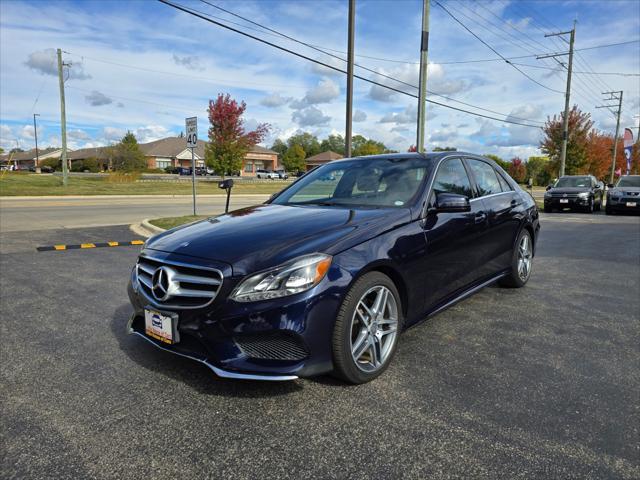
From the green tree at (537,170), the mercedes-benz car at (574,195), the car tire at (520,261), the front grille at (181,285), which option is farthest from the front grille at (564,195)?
the green tree at (537,170)

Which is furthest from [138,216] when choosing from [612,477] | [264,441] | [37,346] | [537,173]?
[537,173]

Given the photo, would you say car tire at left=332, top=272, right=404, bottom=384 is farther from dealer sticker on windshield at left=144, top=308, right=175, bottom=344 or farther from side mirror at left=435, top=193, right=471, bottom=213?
dealer sticker on windshield at left=144, top=308, right=175, bottom=344

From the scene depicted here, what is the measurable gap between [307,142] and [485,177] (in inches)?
4430

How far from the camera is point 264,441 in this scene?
2.38 m

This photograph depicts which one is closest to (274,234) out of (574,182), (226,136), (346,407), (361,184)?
(346,407)

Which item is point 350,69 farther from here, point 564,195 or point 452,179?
point 564,195

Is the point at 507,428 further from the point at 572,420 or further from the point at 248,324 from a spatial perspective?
the point at 248,324

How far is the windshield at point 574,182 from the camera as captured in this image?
18.4 m

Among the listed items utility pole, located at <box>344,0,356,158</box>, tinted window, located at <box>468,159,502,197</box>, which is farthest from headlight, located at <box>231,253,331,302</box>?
utility pole, located at <box>344,0,356,158</box>

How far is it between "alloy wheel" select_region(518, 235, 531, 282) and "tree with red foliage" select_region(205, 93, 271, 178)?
3557 centimetres

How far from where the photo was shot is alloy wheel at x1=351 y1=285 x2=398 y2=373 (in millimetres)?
2923

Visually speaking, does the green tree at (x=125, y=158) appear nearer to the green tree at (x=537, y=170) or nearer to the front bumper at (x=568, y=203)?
the front bumper at (x=568, y=203)

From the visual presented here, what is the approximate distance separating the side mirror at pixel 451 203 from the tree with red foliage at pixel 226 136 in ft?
121

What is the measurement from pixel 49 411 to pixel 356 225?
2.16 metres
